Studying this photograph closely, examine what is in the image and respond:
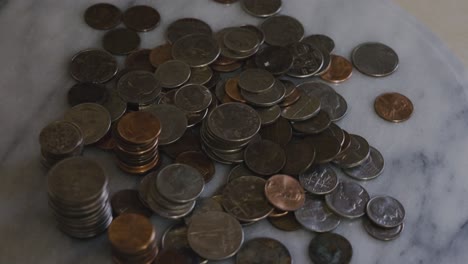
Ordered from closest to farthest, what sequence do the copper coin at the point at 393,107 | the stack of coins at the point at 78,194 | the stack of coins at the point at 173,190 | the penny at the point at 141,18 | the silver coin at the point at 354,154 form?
1. the stack of coins at the point at 78,194
2. the stack of coins at the point at 173,190
3. the silver coin at the point at 354,154
4. the copper coin at the point at 393,107
5. the penny at the point at 141,18

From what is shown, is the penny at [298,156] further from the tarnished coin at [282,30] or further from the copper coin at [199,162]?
the tarnished coin at [282,30]

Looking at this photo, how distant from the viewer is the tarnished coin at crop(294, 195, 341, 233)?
120 cm

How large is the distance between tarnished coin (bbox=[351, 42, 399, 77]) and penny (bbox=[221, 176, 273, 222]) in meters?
0.45

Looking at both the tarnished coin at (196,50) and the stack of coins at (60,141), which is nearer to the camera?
the stack of coins at (60,141)

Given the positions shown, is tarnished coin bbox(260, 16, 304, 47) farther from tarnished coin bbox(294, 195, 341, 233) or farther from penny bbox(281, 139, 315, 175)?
tarnished coin bbox(294, 195, 341, 233)

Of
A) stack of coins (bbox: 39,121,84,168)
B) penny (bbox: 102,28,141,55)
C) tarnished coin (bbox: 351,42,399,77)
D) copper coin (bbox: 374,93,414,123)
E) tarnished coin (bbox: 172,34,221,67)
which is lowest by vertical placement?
stack of coins (bbox: 39,121,84,168)

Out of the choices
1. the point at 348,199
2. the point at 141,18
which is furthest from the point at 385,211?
the point at 141,18

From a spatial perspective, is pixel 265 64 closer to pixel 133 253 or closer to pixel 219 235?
pixel 219 235

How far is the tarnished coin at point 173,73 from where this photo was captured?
1.37m

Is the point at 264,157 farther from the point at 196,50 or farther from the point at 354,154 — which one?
the point at 196,50

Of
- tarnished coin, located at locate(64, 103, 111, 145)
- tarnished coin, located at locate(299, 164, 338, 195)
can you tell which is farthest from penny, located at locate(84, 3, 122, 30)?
tarnished coin, located at locate(299, 164, 338, 195)

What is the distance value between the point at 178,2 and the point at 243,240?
71cm

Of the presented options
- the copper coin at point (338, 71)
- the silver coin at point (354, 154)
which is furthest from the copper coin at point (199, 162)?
the copper coin at point (338, 71)

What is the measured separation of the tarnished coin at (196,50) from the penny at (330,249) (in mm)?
491
